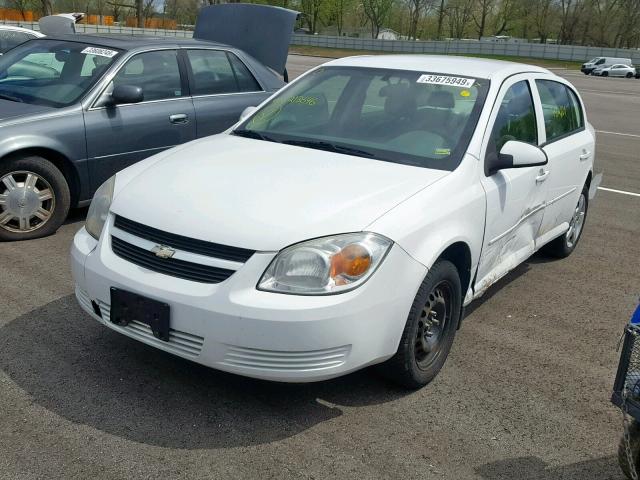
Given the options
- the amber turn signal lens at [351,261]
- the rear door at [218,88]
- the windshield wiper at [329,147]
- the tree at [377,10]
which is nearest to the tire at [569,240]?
the windshield wiper at [329,147]

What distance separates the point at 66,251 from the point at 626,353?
4319mm

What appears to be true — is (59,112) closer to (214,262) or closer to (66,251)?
(66,251)

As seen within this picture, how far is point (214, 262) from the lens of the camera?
3.11m

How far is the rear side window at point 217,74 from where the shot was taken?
273 inches

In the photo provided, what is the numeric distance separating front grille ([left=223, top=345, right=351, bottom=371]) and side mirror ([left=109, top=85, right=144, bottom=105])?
3.57m

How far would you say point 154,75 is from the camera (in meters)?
6.59

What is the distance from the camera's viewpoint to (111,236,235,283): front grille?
311cm

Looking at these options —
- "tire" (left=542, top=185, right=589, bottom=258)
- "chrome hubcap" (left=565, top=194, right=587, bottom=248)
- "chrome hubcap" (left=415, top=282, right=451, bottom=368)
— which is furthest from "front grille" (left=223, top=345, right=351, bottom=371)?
"chrome hubcap" (left=565, top=194, right=587, bottom=248)

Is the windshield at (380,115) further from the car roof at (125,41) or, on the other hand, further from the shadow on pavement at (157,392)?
→ the car roof at (125,41)

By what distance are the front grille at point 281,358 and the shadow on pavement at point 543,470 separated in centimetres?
80

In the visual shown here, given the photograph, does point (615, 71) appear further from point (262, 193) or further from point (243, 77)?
point (262, 193)

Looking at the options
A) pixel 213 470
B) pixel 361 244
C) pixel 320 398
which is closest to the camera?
pixel 213 470

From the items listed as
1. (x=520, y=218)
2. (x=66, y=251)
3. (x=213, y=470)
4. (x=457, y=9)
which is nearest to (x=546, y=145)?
(x=520, y=218)

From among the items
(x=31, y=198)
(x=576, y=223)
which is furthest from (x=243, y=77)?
(x=576, y=223)
